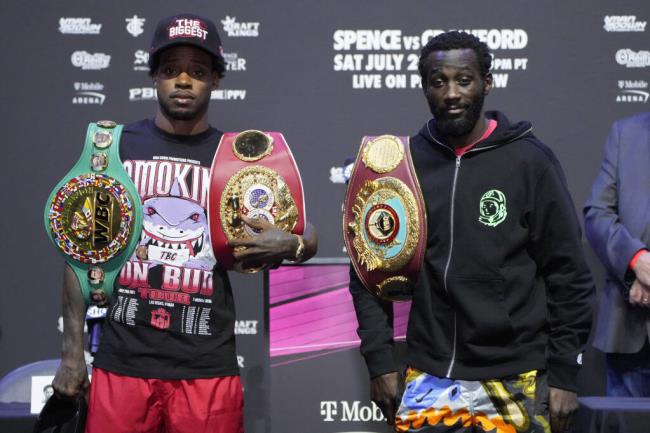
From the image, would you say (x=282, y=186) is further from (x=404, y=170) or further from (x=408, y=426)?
(x=408, y=426)

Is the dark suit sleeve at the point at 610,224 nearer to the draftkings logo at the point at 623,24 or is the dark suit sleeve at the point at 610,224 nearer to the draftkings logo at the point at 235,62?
the draftkings logo at the point at 623,24

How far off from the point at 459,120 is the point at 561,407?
0.79 meters

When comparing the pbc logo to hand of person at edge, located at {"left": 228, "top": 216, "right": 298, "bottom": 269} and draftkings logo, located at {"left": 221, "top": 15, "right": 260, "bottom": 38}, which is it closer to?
hand of person at edge, located at {"left": 228, "top": 216, "right": 298, "bottom": 269}

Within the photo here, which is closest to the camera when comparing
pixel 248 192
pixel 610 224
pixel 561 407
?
pixel 561 407

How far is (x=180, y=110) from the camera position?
2480mm

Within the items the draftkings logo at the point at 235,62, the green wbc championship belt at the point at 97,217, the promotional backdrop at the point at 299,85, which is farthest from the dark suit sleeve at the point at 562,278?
the draftkings logo at the point at 235,62

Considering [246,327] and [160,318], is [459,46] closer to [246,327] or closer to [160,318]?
[160,318]

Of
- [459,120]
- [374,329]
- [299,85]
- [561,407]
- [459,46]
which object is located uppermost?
[299,85]

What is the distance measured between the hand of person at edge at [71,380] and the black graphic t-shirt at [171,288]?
0.05 metres

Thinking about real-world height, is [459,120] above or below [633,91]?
below

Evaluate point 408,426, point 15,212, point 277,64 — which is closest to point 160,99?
point 408,426

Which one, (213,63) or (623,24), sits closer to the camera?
(213,63)

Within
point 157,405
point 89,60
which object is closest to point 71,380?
point 157,405

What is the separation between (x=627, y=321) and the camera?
324 centimetres
